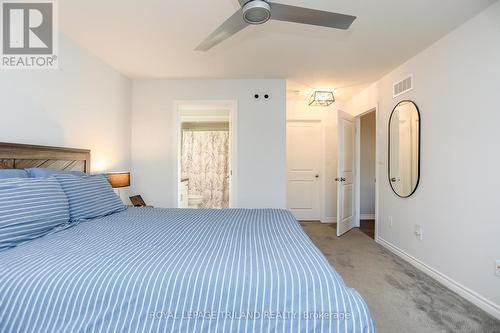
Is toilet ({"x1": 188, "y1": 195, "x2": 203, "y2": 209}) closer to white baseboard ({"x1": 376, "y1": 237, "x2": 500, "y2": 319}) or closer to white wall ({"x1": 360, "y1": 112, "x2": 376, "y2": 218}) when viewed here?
white wall ({"x1": 360, "y1": 112, "x2": 376, "y2": 218})

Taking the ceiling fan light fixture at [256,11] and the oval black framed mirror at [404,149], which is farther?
the oval black framed mirror at [404,149]

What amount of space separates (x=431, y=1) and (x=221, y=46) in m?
1.83

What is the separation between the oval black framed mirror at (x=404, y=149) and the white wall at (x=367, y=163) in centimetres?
191

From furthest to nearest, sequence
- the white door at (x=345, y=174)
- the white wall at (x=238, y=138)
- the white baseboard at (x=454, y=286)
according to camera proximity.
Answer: the white door at (x=345, y=174), the white wall at (x=238, y=138), the white baseboard at (x=454, y=286)

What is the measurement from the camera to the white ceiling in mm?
1951

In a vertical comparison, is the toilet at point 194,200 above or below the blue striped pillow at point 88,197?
below

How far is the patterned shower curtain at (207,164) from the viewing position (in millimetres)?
5504

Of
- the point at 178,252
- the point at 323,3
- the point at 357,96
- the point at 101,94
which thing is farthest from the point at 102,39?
the point at 357,96

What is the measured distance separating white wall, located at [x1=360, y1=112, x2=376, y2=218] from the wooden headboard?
481 centimetres

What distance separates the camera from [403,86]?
9.82 ft

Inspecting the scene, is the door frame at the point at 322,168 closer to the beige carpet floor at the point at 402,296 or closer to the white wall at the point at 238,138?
the white wall at the point at 238,138

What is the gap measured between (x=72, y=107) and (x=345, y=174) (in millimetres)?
3769

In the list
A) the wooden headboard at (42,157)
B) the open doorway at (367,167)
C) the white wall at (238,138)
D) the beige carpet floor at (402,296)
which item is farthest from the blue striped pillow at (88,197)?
the open doorway at (367,167)

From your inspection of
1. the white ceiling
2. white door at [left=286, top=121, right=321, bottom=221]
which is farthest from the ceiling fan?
white door at [left=286, top=121, right=321, bottom=221]
